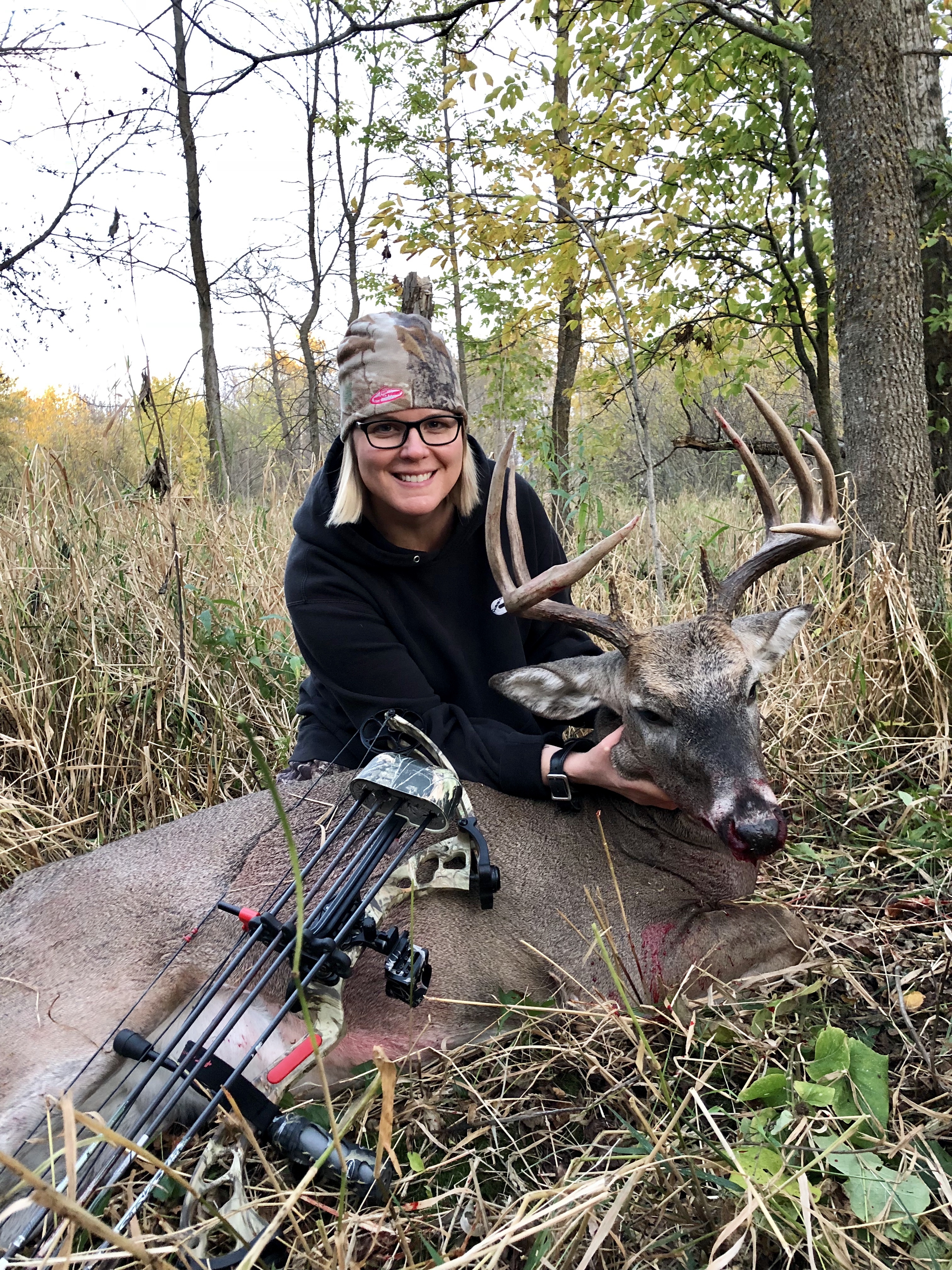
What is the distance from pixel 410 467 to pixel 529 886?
1547mm

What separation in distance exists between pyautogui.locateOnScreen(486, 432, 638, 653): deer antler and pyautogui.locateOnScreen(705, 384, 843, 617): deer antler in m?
0.32

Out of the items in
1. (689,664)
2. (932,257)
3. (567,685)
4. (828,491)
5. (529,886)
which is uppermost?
(932,257)

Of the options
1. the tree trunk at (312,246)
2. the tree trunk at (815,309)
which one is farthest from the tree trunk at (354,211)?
the tree trunk at (815,309)

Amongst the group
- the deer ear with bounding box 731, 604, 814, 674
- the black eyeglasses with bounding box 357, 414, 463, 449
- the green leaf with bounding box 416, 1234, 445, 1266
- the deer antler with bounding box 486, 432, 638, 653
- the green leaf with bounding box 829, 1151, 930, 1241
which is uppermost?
the black eyeglasses with bounding box 357, 414, 463, 449

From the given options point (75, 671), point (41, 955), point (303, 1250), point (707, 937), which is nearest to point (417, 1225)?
point (303, 1250)

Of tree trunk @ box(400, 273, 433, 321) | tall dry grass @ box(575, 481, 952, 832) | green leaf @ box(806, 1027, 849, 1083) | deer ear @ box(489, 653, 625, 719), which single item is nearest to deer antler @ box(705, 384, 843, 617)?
deer ear @ box(489, 653, 625, 719)

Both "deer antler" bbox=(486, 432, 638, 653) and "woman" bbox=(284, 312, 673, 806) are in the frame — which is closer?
"deer antler" bbox=(486, 432, 638, 653)

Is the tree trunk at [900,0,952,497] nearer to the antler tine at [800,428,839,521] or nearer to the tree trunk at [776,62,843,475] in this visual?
the tree trunk at [776,62,843,475]

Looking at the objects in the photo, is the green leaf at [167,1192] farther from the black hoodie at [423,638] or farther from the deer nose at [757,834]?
the deer nose at [757,834]

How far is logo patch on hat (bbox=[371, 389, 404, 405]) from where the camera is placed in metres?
2.99

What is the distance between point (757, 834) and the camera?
7.34 feet

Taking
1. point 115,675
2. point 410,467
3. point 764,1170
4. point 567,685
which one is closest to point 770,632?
point 567,685

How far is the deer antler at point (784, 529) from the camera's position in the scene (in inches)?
108

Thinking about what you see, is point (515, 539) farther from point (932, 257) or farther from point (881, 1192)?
point (932, 257)
